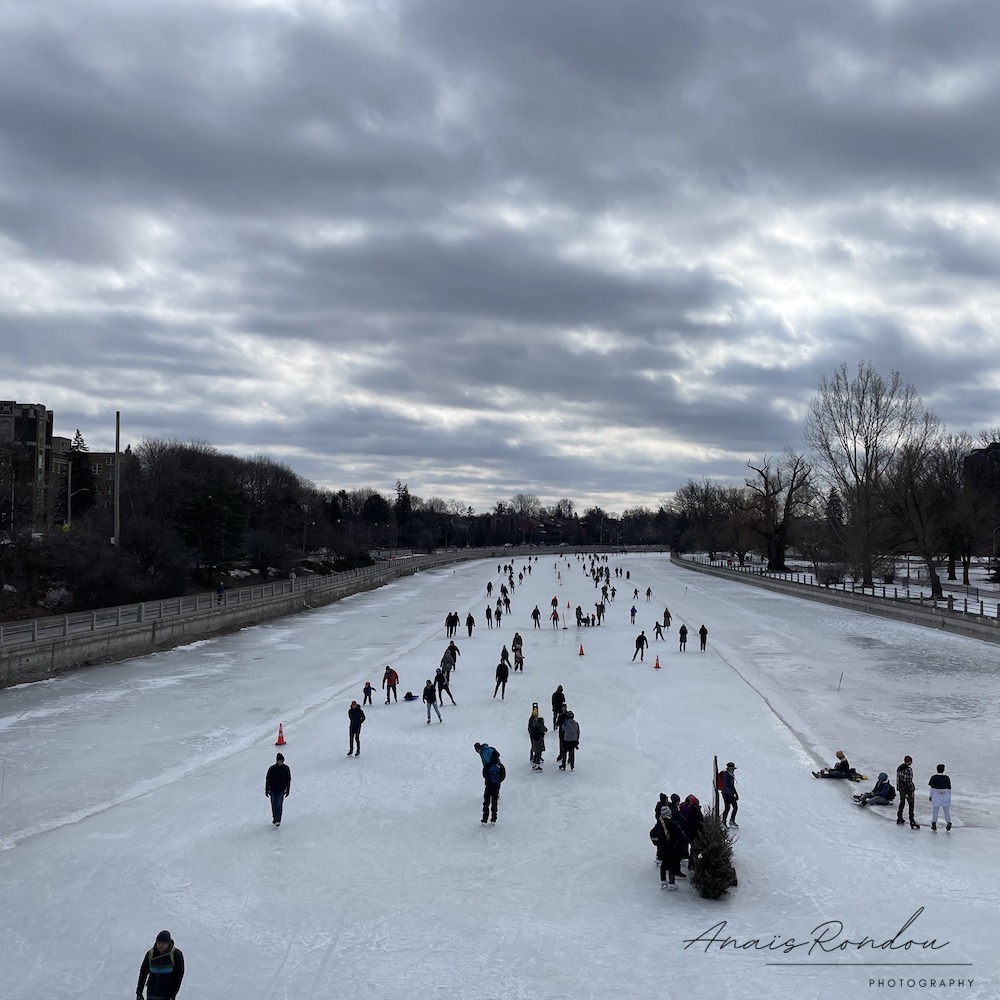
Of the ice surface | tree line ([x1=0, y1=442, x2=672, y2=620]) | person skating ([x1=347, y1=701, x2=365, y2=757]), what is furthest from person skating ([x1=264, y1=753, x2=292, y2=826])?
tree line ([x1=0, y1=442, x2=672, y2=620])

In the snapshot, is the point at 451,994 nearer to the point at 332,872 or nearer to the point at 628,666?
the point at 332,872

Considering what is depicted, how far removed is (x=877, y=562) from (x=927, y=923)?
51530 millimetres

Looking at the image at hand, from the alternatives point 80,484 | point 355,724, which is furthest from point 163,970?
point 80,484

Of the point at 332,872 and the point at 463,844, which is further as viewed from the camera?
the point at 463,844

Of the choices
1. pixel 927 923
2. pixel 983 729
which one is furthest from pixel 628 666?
pixel 927 923

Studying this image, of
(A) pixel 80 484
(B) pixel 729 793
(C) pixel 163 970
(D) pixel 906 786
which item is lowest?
(B) pixel 729 793

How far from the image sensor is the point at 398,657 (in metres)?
30.3

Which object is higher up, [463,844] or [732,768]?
[732,768]

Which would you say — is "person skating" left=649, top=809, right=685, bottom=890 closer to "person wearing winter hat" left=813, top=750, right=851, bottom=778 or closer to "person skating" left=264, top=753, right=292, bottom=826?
"person skating" left=264, top=753, right=292, bottom=826

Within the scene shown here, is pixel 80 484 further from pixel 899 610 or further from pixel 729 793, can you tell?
pixel 729 793
